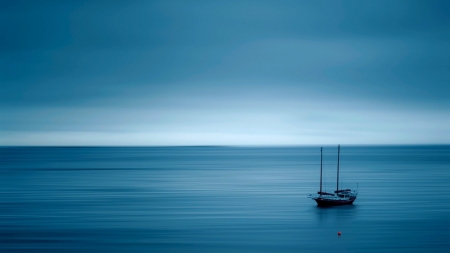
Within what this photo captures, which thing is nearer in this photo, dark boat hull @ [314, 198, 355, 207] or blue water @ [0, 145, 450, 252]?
blue water @ [0, 145, 450, 252]

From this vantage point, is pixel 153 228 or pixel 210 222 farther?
pixel 210 222

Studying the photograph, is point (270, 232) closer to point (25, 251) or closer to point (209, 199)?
point (25, 251)

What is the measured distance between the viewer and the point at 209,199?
53.3 meters

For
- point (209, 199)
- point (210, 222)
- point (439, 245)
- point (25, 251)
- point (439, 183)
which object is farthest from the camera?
point (439, 183)

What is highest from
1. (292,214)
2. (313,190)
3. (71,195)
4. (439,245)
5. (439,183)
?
(439,183)

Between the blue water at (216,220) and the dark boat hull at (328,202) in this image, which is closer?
the blue water at (216,220)

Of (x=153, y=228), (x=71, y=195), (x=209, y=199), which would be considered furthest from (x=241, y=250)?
(x=71, y=195)

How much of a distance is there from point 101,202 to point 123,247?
2133cm

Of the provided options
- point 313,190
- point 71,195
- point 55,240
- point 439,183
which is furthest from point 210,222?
point 439,183

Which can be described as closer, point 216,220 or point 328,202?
point 216,220

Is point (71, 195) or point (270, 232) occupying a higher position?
point (71, 195)

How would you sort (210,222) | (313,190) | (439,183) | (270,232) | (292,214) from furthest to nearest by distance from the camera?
(439,183), (313,190), (292,214), (210,222), (270,232)

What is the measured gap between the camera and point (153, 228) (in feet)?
115

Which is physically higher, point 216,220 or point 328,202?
point 328,202
